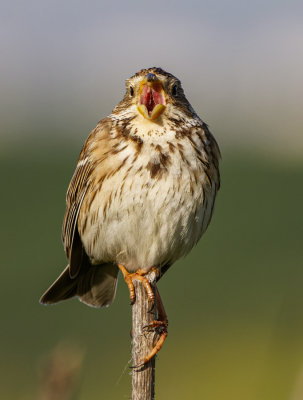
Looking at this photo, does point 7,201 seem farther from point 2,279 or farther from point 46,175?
point 2,279

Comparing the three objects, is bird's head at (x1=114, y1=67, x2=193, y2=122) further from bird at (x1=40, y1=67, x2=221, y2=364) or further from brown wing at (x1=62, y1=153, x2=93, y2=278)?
brown wing at (x1=62, y1=153, x2=93, y2=278)

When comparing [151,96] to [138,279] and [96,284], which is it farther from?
[96,284]

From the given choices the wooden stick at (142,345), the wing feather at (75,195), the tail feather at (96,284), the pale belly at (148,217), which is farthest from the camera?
the tail feather at (96,284)

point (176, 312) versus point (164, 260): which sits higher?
point (164, 260)

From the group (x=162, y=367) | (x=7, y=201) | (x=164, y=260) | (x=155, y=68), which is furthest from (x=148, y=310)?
(x=7, y=201)

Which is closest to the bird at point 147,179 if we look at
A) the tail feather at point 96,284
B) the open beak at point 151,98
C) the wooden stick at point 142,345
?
the open beak at point 151,98

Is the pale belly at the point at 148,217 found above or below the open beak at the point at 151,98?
below

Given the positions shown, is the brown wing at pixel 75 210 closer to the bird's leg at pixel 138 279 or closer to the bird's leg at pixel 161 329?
the bird's leg at pixel 138 279

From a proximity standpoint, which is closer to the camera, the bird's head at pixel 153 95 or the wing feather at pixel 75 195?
the bird's head at pixel 153 95

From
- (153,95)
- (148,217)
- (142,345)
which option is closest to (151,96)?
(153,95)
